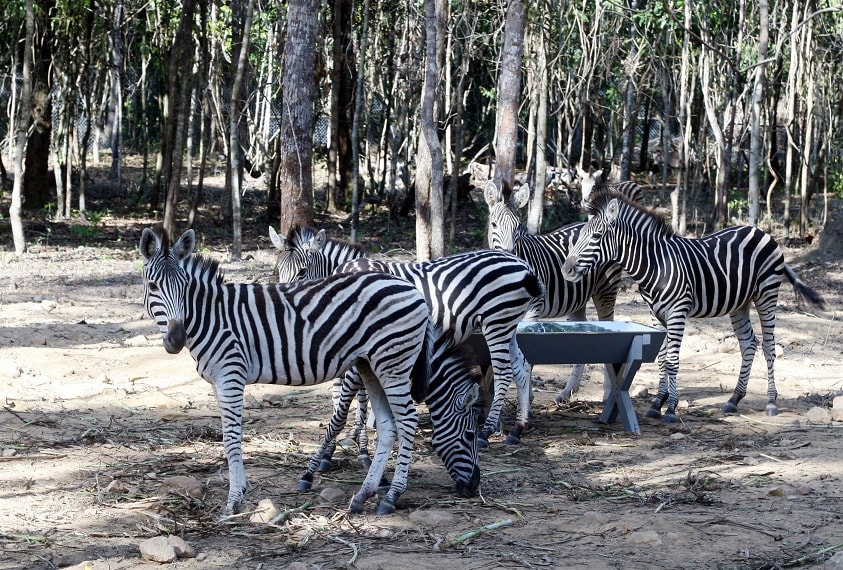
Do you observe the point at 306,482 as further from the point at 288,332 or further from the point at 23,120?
the point at 23,120

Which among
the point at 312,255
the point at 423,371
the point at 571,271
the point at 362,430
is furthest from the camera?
the point at 571,271

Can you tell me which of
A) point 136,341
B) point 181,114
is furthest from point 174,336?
point 181,114

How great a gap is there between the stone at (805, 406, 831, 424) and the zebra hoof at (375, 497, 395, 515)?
179 inches

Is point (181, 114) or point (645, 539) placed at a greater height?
point (181, 114)

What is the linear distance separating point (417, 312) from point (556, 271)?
343 centimetres

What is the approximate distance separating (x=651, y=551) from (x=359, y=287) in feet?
7.61

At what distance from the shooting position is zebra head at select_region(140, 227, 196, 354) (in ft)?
17.5

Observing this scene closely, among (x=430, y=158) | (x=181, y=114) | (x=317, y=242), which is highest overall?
(x=181, y=114)

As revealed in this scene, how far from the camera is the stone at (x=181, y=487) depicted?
5695 mm

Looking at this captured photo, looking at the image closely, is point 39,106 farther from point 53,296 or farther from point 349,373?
point 349,373

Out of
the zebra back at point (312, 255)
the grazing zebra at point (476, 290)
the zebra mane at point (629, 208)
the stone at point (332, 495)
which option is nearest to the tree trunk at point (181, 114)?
the zebra back at point (312, 255)

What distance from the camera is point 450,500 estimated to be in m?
5.88

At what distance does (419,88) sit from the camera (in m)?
22.6

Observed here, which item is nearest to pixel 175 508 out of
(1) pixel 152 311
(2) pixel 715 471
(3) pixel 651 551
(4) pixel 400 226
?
(1) pixel 152 311
